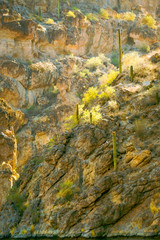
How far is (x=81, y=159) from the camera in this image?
2386 cm

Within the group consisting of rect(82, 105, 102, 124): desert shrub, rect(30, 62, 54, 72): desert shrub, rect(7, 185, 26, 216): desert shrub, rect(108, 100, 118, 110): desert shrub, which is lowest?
rect(7, 185, 26, 216): desert shrub

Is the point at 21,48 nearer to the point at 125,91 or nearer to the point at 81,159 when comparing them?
the point at 125,91

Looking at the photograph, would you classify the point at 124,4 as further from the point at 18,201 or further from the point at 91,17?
the point at 18,201

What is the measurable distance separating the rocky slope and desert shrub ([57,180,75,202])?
7 cm

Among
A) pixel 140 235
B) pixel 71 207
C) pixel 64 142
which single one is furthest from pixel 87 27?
pixel 140 235

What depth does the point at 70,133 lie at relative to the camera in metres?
25.9

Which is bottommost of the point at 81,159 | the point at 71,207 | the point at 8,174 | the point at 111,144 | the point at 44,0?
the point at 8,174

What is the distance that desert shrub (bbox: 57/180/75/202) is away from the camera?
2212 centimetres

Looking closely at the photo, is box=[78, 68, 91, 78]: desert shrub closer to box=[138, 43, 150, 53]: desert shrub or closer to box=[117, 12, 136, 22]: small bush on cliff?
box=[138, 43, 150, 53]: desert shrub

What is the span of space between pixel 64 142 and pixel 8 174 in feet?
29.2

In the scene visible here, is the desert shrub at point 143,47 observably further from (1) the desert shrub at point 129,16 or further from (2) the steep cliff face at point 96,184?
(2) the steep cliff face at point 96,184

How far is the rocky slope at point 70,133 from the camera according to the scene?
19.5 meters

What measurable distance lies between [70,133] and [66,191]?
17.6 feet

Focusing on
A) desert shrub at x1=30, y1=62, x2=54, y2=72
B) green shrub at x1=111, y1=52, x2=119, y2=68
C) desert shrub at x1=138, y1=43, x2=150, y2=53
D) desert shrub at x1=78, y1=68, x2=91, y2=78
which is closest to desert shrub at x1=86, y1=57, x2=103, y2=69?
desert shrub at x1=78, y1=68, x2=91, y2=78
